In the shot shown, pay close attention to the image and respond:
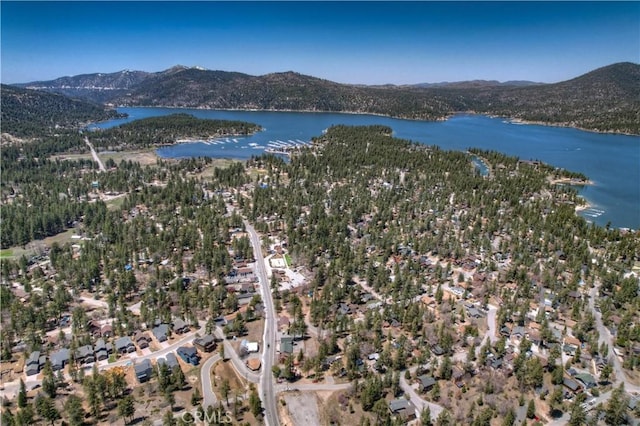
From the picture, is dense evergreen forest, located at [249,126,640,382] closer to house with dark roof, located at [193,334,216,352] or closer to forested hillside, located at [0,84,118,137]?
house with dark roof, located at [193,334,216,352]

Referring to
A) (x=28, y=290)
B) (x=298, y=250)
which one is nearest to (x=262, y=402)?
(x=298, y=250)

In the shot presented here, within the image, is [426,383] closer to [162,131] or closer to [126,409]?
[126,409]

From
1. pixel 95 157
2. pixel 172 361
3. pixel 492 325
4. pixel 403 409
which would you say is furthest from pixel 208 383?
pixel 95 157

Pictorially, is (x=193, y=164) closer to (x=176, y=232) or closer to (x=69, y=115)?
(x=176, y=232)

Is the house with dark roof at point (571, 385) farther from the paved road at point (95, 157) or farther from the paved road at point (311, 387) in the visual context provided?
the paved road at point (95, 157)

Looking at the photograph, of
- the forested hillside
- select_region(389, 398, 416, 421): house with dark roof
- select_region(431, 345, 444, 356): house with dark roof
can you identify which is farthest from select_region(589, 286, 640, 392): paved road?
the forested hillside

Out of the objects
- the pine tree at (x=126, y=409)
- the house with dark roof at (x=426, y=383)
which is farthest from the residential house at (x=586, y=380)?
the pine tree at (x=126, y=409)
